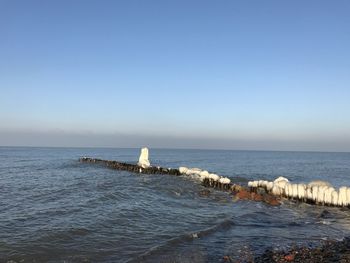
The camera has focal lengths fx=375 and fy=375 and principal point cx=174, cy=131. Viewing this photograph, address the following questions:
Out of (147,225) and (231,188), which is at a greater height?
(231,188)

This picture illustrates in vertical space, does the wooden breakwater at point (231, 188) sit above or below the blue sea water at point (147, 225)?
above

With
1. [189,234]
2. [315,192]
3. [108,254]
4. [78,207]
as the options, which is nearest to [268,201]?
[315,192]

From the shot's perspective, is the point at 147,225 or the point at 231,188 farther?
the point at 231,188

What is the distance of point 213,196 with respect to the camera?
2925 centimetres

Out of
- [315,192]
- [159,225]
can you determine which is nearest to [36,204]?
[159,225]

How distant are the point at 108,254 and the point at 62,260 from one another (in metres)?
1.69

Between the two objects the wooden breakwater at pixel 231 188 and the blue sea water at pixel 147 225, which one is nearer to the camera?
the blue sea water at pixel 147 225

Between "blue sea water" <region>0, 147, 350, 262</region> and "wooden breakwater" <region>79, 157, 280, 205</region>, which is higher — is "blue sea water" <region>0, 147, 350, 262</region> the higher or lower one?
the lower one

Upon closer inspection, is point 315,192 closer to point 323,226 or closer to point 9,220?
point 323,226

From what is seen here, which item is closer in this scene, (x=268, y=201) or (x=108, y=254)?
(x=108, y=254)

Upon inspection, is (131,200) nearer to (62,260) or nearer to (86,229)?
(86,229)

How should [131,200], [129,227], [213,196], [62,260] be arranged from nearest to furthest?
[62,260] → [129,227] → [131,200] → [213,196]

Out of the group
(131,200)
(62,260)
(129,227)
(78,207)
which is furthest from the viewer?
(131,200)

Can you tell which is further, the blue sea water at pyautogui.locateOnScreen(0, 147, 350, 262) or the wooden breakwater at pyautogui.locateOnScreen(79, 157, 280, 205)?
the wooden breakwater at pyautogui.locateOnScreen(79, 157, 280, 205)
